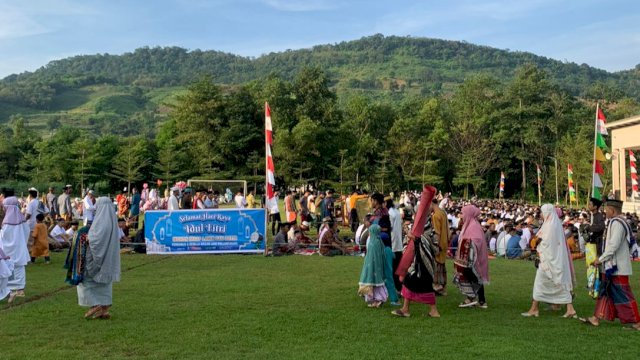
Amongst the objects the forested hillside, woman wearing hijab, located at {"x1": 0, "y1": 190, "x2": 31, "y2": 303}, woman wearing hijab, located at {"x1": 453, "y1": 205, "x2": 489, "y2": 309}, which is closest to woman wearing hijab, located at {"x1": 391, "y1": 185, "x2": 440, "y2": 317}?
woman wearing hijab, located at {"x1": 453, "y1": 205, "x2": 489, "y2": 309}

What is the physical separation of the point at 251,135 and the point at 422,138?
62.9 feet

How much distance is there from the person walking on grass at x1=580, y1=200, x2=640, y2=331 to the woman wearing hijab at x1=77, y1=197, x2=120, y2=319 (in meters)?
6.85

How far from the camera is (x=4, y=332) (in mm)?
7562

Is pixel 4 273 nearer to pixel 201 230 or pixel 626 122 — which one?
pixel 201 230

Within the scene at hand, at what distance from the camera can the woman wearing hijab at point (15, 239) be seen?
10188 mm

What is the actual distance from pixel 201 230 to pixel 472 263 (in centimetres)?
932

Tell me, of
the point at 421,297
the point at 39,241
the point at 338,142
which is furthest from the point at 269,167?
the point at 338,142

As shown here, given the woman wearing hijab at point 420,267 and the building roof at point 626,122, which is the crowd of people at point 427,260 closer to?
the woman wearing hijab at point 420,267

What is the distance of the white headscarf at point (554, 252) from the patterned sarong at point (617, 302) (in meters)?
0.66

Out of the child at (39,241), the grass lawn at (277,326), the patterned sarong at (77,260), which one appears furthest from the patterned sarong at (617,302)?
the child at (39,241)

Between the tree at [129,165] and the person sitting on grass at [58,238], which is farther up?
the tree at [129,165]

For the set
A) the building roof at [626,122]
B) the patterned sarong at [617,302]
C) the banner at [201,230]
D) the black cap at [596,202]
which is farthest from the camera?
the building roof at [626,122]

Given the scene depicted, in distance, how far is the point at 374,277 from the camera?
9.46 m

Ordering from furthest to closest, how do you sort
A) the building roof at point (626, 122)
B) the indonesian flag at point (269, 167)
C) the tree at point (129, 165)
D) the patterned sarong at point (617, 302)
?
the tree at point (129, 165) < the building roof at point (626, 122) < the indonesian flag at point (269, 167) < the patterned sarong at point (617, 302)
